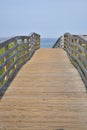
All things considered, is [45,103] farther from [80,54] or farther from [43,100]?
[80,54]

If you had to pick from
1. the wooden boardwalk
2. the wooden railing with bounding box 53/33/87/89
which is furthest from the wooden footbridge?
the wooden railing with bounding box 53/33/87/89

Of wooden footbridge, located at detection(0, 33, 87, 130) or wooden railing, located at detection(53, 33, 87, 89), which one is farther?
wooden railing, located at detection(53, 33, 87, 89)

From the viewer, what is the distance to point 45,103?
682 cm

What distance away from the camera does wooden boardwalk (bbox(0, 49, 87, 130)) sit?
5.59 metres

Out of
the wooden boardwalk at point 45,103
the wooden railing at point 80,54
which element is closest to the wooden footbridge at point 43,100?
the wooden boardwalk at point 45,103

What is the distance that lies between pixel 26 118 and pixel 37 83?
3042 mm

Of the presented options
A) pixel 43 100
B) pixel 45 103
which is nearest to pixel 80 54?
pixel 43 100

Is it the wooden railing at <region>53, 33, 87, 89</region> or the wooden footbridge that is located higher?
the wooden railing at <region>53, 33, 87, 89</region>

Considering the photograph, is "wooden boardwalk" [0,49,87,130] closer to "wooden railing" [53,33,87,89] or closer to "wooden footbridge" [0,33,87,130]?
"wooden footbridge" [0,33,87,130]

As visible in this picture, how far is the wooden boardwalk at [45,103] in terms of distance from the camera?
18.3ft

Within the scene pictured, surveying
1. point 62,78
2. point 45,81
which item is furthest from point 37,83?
point 62,78

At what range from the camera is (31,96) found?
7426 mm

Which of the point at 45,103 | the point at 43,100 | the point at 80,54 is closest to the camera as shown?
the point at 45,103

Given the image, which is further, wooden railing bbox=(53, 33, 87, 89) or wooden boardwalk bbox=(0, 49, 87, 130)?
wooden railing bbox=(53, 33, 87, 89)
